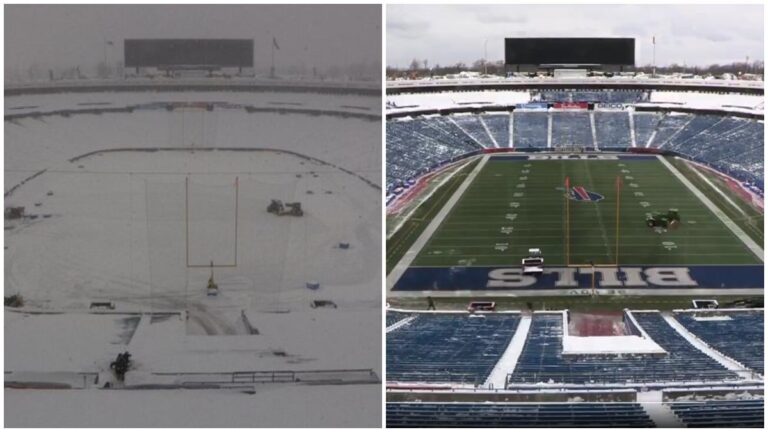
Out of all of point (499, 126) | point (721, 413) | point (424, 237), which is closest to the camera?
point (721, 413)

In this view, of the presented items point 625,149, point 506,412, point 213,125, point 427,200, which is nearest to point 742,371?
point 506,412

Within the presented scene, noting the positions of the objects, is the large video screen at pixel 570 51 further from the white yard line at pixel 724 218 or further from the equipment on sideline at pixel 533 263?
the equipment on sideline at pixel 533 263

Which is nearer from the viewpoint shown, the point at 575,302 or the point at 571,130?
the point at 575,302

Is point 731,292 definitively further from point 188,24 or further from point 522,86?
point 522,86

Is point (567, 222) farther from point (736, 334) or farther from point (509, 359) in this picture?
point (509, 359)

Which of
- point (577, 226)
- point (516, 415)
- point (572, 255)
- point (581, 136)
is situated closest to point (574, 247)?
point (572, 255)

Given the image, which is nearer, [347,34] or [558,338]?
[347,34]

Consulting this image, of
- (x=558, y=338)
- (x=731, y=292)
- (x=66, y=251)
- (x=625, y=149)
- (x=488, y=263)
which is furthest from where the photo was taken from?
(x=625, y=149)

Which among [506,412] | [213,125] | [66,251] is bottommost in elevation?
[506,412]

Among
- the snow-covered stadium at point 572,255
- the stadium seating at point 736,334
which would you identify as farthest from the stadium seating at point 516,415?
the stadium seating at point 736,334
